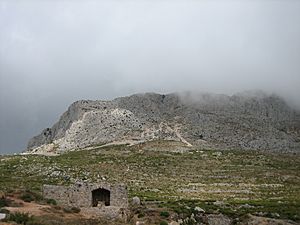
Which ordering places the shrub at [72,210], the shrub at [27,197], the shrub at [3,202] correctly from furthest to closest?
the shrub at [27,197] < the shrub at [72,210] < the shrub at [3,202]

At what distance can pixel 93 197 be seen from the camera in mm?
43062

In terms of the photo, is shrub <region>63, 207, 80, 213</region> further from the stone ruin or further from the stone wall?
the stone wall

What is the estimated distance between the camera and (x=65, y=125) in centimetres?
15600

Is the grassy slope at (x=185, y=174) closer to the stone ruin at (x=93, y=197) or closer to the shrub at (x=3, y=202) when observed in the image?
the stone ruin at (x=93, y=197)

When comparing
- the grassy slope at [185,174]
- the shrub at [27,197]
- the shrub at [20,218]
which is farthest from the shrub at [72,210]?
the grassy slope at [185,174]

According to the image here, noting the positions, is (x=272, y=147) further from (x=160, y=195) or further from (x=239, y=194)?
(x=160, y=195)

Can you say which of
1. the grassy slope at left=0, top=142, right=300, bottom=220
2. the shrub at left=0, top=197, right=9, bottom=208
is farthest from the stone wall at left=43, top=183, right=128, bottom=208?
the grassy slope at left=0, top=142, right=300, bottom=220

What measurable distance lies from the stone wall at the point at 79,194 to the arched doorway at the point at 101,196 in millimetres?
374

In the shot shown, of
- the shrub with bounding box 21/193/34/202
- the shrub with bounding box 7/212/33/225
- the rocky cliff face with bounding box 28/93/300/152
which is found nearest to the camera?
the shrub with bounding box 7/212/33/225

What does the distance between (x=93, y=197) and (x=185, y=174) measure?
50.8 m

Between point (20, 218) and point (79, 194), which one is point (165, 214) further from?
point (20, 218)

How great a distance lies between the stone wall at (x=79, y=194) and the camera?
1619 inches

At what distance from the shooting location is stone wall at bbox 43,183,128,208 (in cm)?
4112

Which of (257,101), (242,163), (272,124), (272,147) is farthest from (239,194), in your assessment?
(257,101)
